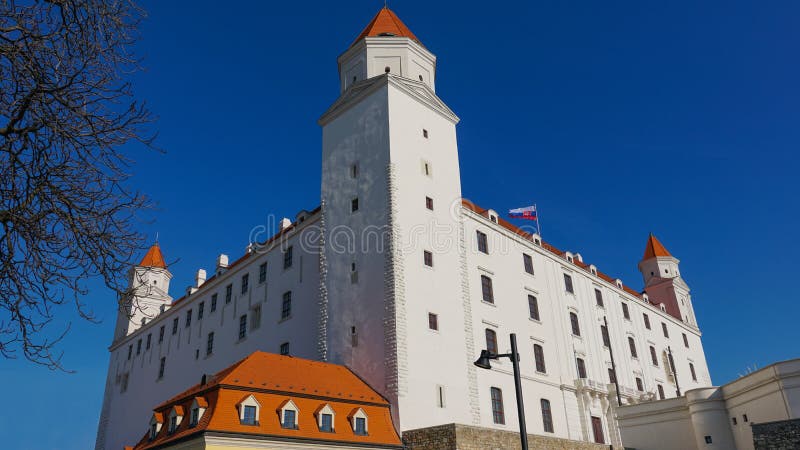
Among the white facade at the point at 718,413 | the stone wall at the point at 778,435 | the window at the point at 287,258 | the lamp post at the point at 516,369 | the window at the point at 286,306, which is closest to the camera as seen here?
the lamp post at the point at 516,369

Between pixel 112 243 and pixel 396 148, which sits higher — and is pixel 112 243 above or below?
below

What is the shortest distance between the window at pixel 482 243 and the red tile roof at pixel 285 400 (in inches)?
449

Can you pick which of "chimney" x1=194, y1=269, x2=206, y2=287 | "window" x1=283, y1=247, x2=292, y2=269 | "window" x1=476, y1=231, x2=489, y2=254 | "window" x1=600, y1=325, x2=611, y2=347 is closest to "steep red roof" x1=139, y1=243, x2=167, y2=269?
"chimney" x1=194, y1=269, x2=206, y2=287

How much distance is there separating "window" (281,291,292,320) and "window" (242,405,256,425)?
12465mm

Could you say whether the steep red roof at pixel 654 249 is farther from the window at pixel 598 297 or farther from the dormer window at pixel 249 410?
the dormer window at pixel 249 410

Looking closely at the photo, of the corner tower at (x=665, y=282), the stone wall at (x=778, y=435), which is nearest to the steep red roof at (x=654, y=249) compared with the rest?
the corner tower at (x=665, y=282)

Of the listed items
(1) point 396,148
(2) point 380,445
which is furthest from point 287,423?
(1) point 396,148

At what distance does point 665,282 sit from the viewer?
56969 mm

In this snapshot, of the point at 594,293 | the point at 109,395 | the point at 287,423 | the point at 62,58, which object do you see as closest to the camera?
the point at 62,58

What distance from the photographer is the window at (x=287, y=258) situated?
34.6m

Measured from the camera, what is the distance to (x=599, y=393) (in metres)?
36.1

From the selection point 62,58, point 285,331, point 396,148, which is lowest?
point 62,58

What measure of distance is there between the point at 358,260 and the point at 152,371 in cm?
2549

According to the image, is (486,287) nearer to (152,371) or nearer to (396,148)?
(396,148)
